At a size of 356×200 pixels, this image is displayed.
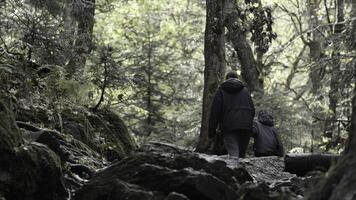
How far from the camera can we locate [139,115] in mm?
26297

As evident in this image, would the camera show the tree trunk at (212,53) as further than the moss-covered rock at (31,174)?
Yes

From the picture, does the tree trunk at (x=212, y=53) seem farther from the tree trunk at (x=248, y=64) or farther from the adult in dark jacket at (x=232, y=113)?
the tree trunk at (x=248, y=64)

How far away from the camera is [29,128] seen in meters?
9.07

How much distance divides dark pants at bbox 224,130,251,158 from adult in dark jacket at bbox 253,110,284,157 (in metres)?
1.06

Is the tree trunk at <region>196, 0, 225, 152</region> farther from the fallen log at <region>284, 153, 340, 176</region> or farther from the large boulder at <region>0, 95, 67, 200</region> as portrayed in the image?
the large boulder at <region>0, 95, 67, 200</region>

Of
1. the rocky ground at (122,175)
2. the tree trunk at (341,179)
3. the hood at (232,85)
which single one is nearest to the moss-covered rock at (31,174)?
the rocky ground at (122,175)

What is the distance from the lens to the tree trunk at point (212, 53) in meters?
13.8

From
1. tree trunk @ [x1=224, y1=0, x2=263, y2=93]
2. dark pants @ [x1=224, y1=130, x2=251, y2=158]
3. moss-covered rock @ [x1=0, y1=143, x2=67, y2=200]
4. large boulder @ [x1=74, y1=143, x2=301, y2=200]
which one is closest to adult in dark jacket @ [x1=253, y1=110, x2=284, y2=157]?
dark pants @ [x1=224, y1=130, x2=251, y2=158]

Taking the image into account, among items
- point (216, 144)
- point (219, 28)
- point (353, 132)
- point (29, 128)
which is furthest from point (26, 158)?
point (219, 28)

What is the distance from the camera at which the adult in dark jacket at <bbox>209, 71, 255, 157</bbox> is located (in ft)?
35.2

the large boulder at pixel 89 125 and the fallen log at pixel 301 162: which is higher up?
the large boulder at pixel 89 125

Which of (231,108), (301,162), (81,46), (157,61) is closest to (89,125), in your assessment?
(81,46)

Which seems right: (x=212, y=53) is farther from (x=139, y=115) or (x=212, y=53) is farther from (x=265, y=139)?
(x=139, y=115)

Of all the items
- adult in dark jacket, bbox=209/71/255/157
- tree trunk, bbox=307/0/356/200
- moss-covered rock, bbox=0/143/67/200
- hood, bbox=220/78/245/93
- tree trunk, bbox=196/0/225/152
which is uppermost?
tree trunk, bbox=196/0/225/152
